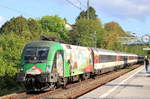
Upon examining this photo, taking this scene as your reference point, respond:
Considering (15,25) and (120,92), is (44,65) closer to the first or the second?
(120,92)

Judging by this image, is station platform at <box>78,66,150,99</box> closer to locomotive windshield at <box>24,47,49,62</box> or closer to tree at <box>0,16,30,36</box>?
locomotive windshield at <box>24,47,49,62</box>

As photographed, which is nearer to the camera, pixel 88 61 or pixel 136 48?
pixel 88 61

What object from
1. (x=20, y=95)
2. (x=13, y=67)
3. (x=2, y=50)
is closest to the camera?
(x=20, y=95)

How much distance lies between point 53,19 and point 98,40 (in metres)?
36.9

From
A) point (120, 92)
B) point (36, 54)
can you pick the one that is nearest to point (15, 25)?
point (36, 54)

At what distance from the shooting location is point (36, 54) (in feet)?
60.0

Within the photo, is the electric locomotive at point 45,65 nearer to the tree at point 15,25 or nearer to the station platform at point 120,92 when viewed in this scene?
the station platform at point 120,92

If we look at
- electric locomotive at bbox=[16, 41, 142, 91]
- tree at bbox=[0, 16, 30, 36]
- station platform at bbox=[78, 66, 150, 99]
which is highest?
tree at bbox=[0, 16, 30, 36]

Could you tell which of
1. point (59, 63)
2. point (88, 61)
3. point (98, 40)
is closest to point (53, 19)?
point (98, 40)

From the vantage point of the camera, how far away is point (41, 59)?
18109 millimetres

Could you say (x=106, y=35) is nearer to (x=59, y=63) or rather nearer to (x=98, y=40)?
(x=98, y=40)

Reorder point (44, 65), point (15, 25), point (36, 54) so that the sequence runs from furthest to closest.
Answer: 1. point (15, 25)
2. point (36, 54)
3. point (44, 65)

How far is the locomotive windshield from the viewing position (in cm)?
1812

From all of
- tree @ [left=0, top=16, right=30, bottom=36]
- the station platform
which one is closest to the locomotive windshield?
the station platform
